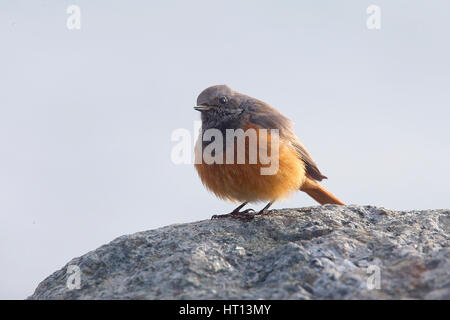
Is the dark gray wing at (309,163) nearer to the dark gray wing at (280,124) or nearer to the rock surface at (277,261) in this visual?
the dark gray wing at (280,124)

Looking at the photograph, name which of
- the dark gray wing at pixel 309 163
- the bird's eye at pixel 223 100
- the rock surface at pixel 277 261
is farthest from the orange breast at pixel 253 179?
the rock surface at pixel 277 261

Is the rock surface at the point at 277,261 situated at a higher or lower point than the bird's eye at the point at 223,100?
lower

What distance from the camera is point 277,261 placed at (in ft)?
12.3

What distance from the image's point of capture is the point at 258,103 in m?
7.40

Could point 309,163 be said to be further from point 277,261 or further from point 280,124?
point 277,261

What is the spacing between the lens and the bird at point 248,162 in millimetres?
6215

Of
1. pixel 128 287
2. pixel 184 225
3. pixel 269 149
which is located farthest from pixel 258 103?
pixel 128 287

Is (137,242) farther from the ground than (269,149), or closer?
closer

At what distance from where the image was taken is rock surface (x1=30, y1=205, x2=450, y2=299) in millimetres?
3246
